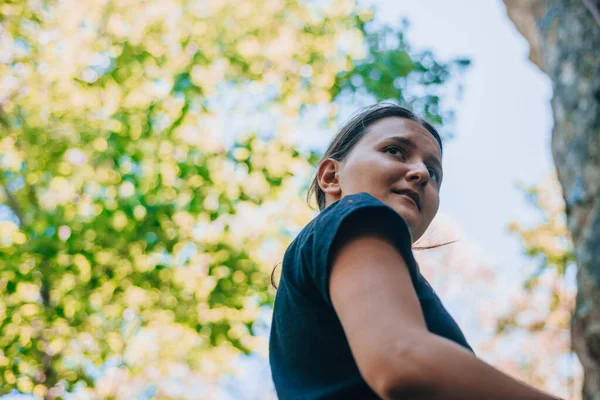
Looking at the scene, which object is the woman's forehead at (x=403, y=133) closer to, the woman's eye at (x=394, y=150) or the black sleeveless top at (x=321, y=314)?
the woman's eye at (x=394, y=150)

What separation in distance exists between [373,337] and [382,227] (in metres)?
0.20

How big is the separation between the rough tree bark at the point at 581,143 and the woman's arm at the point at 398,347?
403cm

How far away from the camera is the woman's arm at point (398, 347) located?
0.81 m

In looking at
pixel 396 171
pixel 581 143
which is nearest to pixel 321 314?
pixel 396 171

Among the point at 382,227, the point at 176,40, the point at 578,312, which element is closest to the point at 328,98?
the point at 176,40

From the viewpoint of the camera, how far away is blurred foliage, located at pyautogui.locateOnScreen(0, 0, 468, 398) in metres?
6.80

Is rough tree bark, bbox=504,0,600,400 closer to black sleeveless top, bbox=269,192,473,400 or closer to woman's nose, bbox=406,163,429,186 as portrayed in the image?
woman's nose, bbox=406,163,429,186

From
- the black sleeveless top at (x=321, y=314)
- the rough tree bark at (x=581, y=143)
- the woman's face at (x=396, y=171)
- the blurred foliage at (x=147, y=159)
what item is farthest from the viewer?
the blurred foliage at (x=147, y=159)

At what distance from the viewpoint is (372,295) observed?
2.90 feet

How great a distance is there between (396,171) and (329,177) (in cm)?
25

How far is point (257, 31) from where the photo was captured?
8.75m

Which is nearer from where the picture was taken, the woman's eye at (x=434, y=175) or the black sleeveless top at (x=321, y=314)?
the black sleeveless top at (x=321, y=314)

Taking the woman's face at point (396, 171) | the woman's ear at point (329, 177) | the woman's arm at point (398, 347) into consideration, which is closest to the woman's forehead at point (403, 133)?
the woman's face at point (396, 171)

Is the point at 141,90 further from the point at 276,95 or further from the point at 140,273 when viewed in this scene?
the point at 140,273
